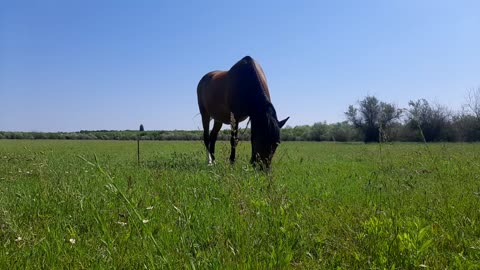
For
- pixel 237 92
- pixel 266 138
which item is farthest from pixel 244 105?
pixel 266 138

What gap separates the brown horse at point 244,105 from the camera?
22.3 feet

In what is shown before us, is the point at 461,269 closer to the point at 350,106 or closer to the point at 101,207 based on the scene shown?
the point at 101,207

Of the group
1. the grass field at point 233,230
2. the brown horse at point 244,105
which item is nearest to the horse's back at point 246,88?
the brown horse at point 244,105

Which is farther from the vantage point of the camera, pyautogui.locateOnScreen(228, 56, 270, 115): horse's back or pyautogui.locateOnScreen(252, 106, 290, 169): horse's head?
pyautogui.locateOnScreen(228, 56, 270, 115): horse's back

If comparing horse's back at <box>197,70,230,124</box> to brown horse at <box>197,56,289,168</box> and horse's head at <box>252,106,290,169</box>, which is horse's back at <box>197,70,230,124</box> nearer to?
brown horse at <box>197,56,289,168</box>

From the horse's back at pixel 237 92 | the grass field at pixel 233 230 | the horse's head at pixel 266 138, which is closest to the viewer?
the grass field at pixel 233 230

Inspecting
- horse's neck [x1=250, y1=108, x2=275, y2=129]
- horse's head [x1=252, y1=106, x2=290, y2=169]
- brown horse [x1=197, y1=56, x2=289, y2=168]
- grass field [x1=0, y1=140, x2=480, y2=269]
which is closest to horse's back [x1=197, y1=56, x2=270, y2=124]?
brown horse [x1=197, y1=56, x2=289, y2=168]

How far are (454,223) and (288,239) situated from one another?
143 cm

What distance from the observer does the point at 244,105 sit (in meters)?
8.47

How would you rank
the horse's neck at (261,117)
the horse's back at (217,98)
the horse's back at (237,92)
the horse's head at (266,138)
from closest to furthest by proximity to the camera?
the horse's head at (266,138) → the horse's neck at (261,117) → the horse's back at (237,92) → the horse's back at (217,98)

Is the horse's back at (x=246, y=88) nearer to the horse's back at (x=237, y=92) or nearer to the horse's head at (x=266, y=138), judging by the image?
the horse's back at (x=237, y=92)

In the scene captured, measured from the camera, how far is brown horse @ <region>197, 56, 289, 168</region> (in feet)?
22.3

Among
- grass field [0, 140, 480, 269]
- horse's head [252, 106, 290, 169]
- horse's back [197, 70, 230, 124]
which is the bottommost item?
grass field [0, 140, 480, 269]

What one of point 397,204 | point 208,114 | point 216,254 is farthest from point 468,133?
point 216,254
